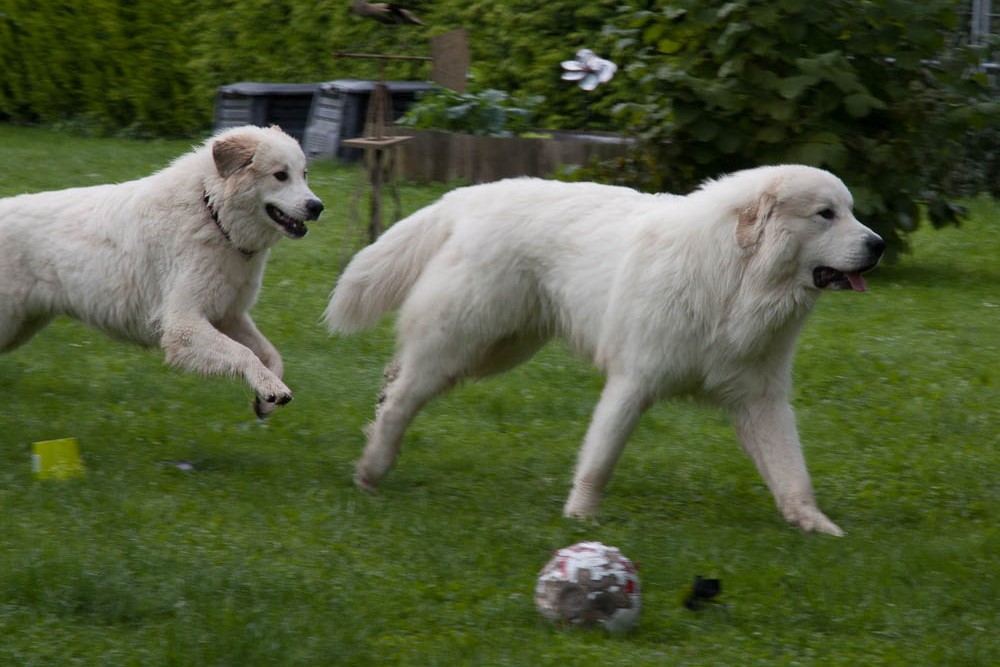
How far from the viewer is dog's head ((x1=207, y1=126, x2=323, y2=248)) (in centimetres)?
641

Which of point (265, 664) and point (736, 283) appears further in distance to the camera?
point (736, 283)

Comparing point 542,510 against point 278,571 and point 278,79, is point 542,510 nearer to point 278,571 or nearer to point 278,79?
point 278,571

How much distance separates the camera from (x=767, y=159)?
406 inches

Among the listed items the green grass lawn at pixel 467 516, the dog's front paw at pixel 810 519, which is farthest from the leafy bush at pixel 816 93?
the dog's front paw at pixel 810 519

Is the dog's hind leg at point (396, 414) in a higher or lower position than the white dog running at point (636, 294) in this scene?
lower

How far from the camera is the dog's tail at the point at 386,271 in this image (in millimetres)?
6445

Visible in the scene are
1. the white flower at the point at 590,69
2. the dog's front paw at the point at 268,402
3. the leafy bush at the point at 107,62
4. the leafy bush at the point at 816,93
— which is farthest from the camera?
the leafy bush at the point at 107,62

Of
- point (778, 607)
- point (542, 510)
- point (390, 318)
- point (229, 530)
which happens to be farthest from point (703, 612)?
point (390, 318)

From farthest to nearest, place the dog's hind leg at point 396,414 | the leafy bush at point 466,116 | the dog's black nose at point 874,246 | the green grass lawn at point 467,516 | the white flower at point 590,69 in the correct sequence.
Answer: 1. the leafy bush at point 466,116
2. the white flower at point 590,69
3. the dog's hind leg at point 396,414
4. the dog's black nose at point 874,246
5. the green grass lawn at point 467,516

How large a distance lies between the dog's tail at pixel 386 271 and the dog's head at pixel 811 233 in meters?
1.54

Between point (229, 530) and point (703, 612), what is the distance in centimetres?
186

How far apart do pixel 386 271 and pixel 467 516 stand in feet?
4.61

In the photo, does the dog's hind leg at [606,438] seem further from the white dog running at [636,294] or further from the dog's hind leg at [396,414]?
the dog's hind leg at [396,414]

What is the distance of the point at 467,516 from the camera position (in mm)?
5719
